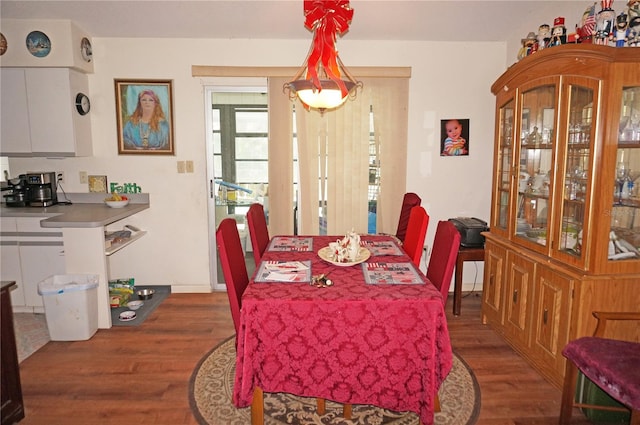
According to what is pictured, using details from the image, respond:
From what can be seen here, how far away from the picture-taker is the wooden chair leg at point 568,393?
211cm

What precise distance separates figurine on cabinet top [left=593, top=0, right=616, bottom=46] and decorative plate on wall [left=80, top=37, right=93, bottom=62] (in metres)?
3.86

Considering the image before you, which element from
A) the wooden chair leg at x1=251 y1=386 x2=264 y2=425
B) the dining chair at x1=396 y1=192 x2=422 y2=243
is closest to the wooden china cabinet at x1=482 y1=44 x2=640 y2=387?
the dining chair at x1=396 y1=192 x2=422 y2=243

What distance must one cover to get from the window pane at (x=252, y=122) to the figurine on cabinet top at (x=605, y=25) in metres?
2.77

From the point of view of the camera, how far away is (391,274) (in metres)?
2.25

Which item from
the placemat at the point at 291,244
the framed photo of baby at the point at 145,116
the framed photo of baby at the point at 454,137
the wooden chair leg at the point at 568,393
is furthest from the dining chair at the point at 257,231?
the framed photo of baby at the point at 454,137

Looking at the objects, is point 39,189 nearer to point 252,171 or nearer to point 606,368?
point 252,171

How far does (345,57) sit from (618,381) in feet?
10.6

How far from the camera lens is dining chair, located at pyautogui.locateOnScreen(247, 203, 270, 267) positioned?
289 cm

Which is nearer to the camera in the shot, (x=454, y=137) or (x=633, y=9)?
(x=633, y=9)

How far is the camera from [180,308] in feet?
12.5

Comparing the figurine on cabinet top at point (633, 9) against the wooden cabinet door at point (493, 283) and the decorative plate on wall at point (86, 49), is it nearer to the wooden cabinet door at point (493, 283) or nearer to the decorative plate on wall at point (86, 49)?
the wooden cabinet door at point (493, 283)

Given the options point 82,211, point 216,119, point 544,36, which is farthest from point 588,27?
point 82,211

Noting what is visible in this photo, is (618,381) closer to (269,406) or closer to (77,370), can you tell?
(269,406)

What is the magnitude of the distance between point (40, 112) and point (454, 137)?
3.75 meters
